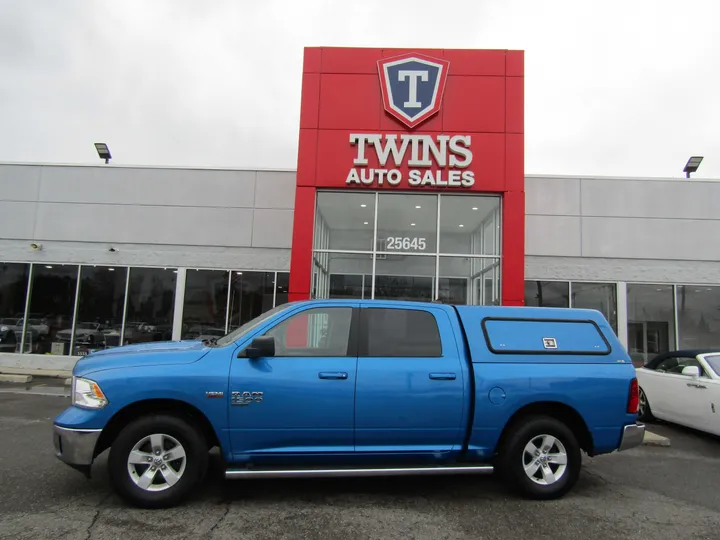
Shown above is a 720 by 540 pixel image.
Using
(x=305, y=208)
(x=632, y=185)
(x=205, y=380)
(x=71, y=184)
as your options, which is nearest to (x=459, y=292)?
(x=305, y=208)

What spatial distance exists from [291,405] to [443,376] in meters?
1.43

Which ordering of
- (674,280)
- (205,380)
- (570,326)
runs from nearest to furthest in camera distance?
(205,380) → (570,326) → (674,280)

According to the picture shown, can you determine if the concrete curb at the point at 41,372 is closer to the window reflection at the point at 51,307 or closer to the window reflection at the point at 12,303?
the window reflection at the point at 51,307

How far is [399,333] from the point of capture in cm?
495

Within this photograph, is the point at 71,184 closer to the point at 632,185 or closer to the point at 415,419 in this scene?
the point at 415,419

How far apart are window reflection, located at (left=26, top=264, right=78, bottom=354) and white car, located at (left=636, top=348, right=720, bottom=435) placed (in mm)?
14168

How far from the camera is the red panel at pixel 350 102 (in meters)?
11.7

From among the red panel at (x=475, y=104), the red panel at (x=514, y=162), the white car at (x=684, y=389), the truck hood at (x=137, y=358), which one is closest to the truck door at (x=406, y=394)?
the truck hood at (x=137, y=358)

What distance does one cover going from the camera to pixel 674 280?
13.6m

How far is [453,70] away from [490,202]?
126 inches

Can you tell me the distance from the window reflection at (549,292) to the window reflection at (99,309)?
36.9ft

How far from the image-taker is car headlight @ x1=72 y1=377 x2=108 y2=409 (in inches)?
170

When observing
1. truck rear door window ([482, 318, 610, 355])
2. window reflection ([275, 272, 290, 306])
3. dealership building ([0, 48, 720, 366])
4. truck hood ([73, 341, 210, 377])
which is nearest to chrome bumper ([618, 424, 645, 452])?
truck rear door window ([482, 318, 610, 355])

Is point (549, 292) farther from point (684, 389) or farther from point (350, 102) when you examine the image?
point (350, 102)
